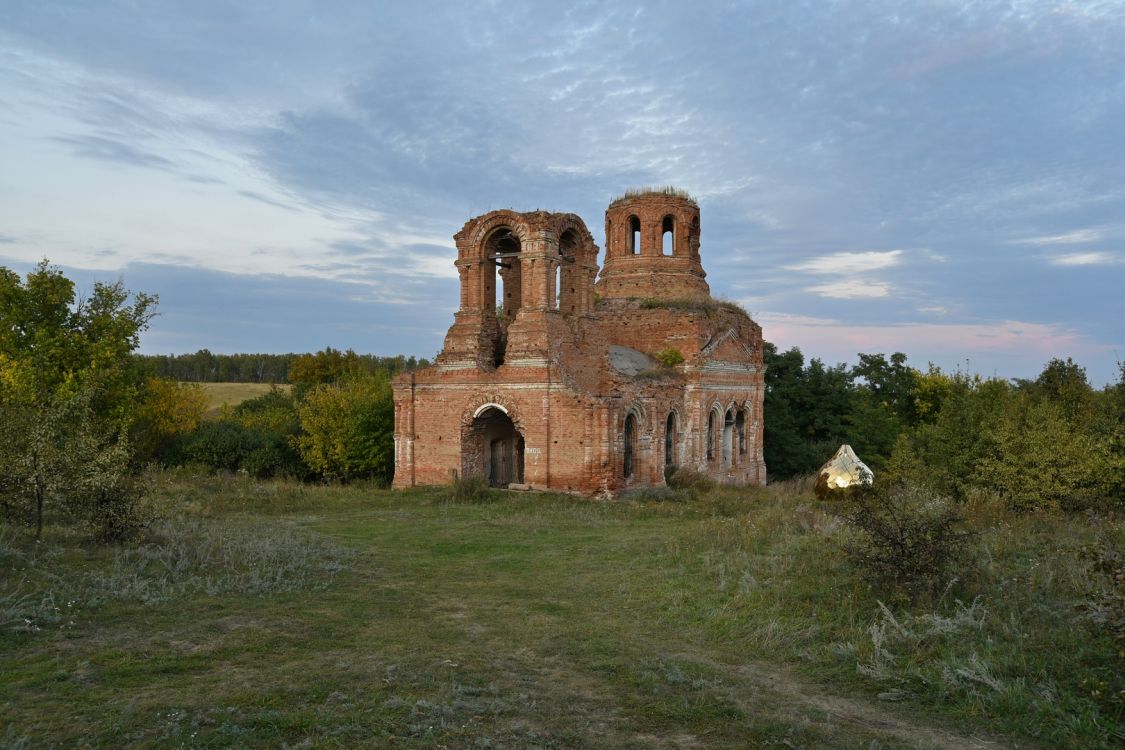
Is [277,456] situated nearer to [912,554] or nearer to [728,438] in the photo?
[728,438]

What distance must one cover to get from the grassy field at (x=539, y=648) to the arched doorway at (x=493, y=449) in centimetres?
913

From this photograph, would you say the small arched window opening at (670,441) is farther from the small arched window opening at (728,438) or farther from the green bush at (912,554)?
the green bush at (912,554)

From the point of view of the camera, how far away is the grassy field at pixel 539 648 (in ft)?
18.9

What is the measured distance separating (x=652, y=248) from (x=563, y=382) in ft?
34.9

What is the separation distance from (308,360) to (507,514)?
123 feet

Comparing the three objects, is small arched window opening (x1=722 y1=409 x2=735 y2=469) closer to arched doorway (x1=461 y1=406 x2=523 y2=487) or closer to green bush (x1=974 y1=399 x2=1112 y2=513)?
arched doorway (x1=461 y1=406 x2=523 y2=487)

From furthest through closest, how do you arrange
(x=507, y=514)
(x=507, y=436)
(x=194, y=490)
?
(x=507, y=436), (x=194, y=490), (x=507, y=514)

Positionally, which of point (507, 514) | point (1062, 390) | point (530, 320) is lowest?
point (507, 514)

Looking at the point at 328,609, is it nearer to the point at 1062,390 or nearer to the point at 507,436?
the point at 507,436

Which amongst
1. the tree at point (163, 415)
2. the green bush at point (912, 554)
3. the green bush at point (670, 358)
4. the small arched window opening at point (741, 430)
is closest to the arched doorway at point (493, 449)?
the green bush at point (670, 358)

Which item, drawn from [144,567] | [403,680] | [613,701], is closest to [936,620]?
[613,701]

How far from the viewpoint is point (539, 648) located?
7836 millimetres

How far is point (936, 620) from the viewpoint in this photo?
746 cm

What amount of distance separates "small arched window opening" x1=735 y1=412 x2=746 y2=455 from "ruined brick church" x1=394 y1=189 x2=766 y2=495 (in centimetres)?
16
